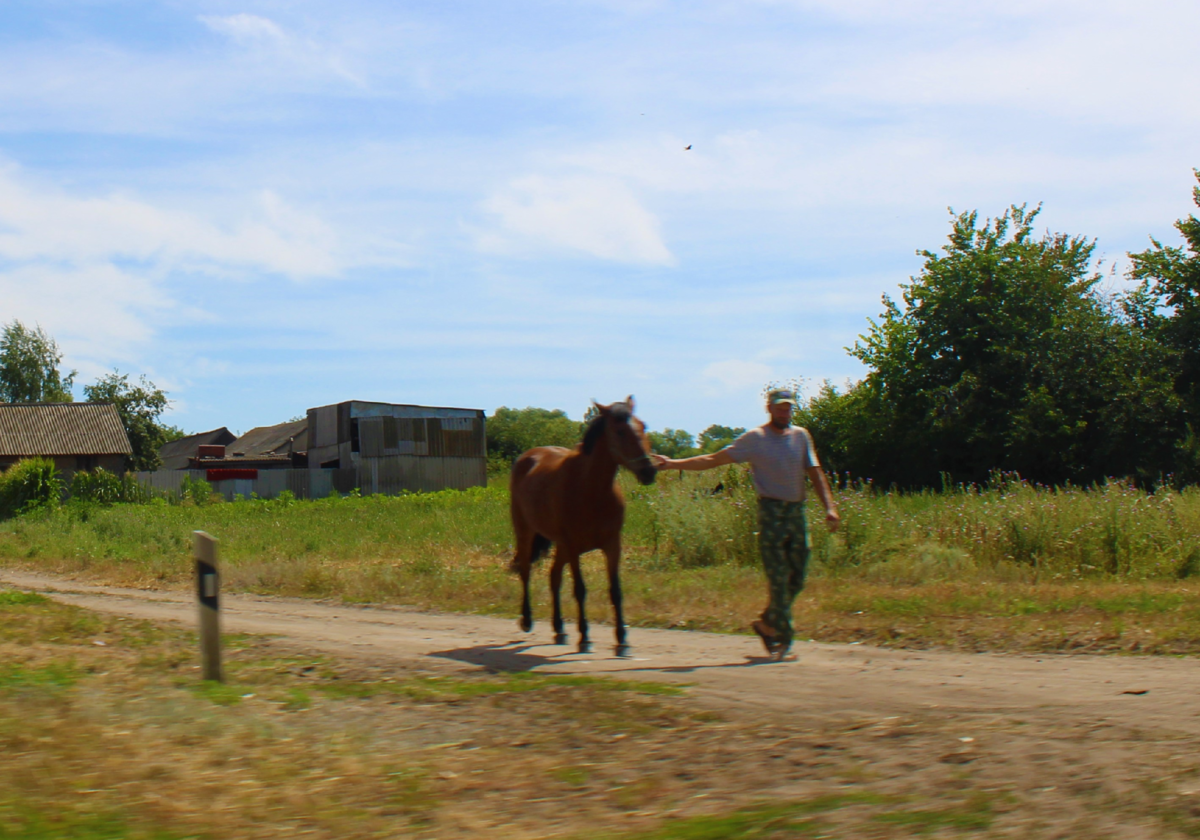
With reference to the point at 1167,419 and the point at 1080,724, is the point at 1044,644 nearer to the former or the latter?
the point at 1080,724

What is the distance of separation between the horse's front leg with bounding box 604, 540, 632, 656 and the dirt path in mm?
153

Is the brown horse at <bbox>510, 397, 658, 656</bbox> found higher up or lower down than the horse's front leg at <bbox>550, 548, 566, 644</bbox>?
higher up

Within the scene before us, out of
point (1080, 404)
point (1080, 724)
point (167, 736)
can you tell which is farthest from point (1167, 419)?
point (167, 736)

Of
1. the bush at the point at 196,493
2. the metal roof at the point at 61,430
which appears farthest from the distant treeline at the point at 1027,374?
the metal roof at the point at 61,430

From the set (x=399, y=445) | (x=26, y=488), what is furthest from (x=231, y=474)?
(x=26, y=488)

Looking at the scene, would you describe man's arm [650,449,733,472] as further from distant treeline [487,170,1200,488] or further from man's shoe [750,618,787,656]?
distant treeline [487,170,1200,488]

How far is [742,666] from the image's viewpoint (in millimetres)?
7504

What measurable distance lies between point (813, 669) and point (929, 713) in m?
1.72

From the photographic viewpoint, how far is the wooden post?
6734 mm

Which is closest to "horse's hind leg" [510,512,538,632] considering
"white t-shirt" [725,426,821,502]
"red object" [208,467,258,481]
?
"white t-shirt" [725,426,821,502]

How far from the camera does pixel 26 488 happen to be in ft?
125

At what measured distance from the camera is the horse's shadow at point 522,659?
7441 mm

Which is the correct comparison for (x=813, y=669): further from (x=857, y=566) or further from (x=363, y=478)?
(x=363, y=478)

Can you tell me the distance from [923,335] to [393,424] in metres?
27.1
